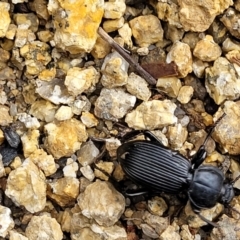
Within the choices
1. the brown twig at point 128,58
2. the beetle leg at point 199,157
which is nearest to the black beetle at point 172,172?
the beetle leg at point 199,157

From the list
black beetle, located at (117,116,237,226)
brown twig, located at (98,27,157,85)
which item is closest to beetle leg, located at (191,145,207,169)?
black beetle, located at (117,116,237,226)

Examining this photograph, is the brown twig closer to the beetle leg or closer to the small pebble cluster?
the small pebble cluster

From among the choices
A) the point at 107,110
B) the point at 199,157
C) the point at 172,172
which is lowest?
the point at 172,172

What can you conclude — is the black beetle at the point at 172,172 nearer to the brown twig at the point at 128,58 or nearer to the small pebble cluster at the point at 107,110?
the small pebble cluster at the point at 107,110

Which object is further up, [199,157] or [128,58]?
[128,58]

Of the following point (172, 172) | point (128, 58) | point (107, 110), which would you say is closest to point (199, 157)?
point (172, 172)

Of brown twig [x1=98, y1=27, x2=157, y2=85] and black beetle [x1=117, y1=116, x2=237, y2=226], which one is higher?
brown twig [x1=98, y1=27, x2=157, y2=85]

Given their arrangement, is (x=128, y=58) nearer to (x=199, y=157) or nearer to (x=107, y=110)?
(x=107, y=110)
